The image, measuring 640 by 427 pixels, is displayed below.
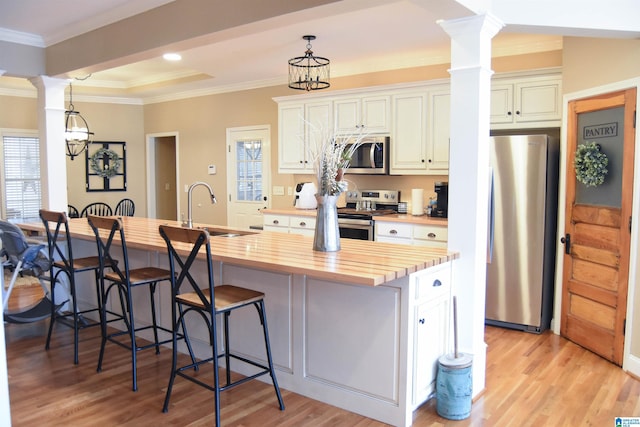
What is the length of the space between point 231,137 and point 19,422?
5005 mm

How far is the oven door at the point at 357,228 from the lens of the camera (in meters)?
5.04

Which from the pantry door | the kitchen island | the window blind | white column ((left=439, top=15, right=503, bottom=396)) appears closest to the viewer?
the kitchen island

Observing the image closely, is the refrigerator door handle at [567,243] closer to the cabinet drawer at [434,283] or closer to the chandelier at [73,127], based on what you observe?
the cabinet drawer at [434,283]

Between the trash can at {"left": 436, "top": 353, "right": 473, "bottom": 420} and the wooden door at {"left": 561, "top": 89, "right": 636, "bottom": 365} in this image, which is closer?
the trash can at {"left": 436, "top": 353, "right": 473, "bottom": 420}

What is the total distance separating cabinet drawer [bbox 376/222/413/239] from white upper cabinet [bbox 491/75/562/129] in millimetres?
1224

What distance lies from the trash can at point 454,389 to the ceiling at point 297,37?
1883 millimetres

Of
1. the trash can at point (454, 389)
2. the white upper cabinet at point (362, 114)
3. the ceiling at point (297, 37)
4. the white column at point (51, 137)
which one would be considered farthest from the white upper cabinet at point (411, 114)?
the white column at point (51, 137)

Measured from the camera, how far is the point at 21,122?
287 inches

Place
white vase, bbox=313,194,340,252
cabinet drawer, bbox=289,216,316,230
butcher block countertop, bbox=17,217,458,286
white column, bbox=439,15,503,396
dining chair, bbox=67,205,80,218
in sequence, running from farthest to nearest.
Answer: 1. dining chair, bbox=67,205,80,218
2. cabinet drawer, bbox=289,216,316,230
3. white vase, bbox=313,194,340,252
4. white column, bbox=439,15,503,396
5. butcher block countertop, bbox=17,217,458,286

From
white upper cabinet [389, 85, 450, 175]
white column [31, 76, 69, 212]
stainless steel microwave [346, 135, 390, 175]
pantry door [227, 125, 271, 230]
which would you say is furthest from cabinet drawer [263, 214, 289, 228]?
white column [31, 76, 69, 212]

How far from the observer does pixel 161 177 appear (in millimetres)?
8695

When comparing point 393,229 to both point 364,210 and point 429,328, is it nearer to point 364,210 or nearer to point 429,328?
point 364,210

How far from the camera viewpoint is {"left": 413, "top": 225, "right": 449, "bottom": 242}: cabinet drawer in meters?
4.56

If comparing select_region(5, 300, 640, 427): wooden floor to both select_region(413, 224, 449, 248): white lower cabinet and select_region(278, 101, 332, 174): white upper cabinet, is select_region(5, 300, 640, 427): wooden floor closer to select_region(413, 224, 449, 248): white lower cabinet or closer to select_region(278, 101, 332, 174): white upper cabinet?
select_region(413, 224, 449, 248): white lower cabinet
